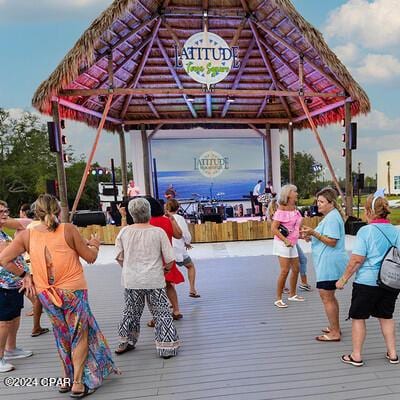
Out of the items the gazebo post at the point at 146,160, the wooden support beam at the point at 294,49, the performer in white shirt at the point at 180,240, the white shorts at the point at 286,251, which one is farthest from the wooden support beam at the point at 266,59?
the white shorts at the point at 286,251

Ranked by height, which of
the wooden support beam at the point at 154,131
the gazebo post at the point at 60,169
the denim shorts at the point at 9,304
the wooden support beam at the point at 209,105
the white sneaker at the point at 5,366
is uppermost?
the wooden support beam at the point at 209,105

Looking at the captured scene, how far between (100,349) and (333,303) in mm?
1897

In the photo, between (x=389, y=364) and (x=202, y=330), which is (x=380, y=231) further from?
(x=202, y=330)

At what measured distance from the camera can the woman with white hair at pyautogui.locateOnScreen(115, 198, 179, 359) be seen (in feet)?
8.82

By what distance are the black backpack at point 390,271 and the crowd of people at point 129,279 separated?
4 cm

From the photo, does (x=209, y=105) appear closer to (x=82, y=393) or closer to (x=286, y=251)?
(x=286, y=251)

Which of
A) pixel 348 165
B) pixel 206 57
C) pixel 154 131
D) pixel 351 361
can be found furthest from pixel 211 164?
pixel 351 361

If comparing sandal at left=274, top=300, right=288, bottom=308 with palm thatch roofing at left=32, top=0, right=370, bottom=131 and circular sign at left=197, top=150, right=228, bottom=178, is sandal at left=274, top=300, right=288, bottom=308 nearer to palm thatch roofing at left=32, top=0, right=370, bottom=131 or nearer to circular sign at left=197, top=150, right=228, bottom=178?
palm thatch roofing at left=32, top=0, right=370, bottom=131

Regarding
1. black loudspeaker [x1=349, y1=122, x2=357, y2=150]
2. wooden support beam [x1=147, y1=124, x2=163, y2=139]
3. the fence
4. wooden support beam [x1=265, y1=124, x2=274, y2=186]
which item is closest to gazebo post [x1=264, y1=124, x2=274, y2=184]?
wooden support beam [x1=265, y1=124, x2=274, y2=186]

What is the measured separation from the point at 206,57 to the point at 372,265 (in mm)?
7821

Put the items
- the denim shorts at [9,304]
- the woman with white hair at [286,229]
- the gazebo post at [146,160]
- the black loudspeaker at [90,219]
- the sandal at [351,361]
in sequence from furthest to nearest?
the gazebo post at [146,160], the black loudspeaker at [90,219], the woman with white hair at [286,229], the denim shorts at [9,304], the sandal at [351,361]

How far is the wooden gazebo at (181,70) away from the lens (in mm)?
8047

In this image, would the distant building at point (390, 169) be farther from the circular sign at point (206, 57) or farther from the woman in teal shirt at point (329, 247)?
the woman in teal shirt at point (329, 247)

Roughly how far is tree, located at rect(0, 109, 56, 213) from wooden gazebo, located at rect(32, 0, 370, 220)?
59.0ft
